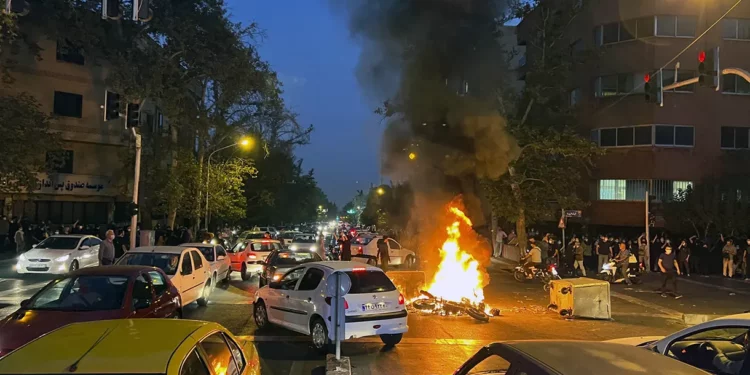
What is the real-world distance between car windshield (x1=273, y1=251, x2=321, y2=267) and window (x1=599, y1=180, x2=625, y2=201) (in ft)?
72.3

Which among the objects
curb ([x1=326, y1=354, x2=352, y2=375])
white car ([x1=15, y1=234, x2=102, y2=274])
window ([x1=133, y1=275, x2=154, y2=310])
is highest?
window ([x1=133, y1=275, x2=154, y2=310])

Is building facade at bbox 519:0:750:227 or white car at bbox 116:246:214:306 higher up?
building facade at bbox 519:0:750:227

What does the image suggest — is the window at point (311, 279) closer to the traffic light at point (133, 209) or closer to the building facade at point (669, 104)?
the traffic light at point (133, 209)

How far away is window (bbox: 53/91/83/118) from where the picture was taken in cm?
3111

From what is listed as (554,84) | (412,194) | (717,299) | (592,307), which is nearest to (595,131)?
(554,84)

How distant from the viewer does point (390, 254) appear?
22984mm

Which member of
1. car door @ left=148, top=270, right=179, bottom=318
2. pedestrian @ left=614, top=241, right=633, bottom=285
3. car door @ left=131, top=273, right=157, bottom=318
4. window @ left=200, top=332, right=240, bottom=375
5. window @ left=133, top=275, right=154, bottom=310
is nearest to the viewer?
window @ left=200, top=332, right=240, bottom=375

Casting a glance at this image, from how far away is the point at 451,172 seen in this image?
23.5 meters

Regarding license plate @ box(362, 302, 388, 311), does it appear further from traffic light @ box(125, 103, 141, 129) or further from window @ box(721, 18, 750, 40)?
window @ box(721, 18, 750, 40)

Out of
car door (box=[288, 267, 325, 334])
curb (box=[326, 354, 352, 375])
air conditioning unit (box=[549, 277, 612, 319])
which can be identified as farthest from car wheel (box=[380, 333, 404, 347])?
air conditioning unit (box=[549, 277, 612, 319])

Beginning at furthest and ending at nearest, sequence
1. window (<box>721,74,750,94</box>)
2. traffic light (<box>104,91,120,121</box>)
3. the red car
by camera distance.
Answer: window (<box>721,74,750,94</box>) → traffic light (<box>104,91,120,121</box>) → the red car

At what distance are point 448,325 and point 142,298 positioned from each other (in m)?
5.89

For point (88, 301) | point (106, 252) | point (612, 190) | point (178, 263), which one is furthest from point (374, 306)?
point (612, 190)

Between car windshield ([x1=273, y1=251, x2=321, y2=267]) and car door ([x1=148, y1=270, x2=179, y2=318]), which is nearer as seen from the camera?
car door ([x1=148, y1=270, x2=179, y2=318])
